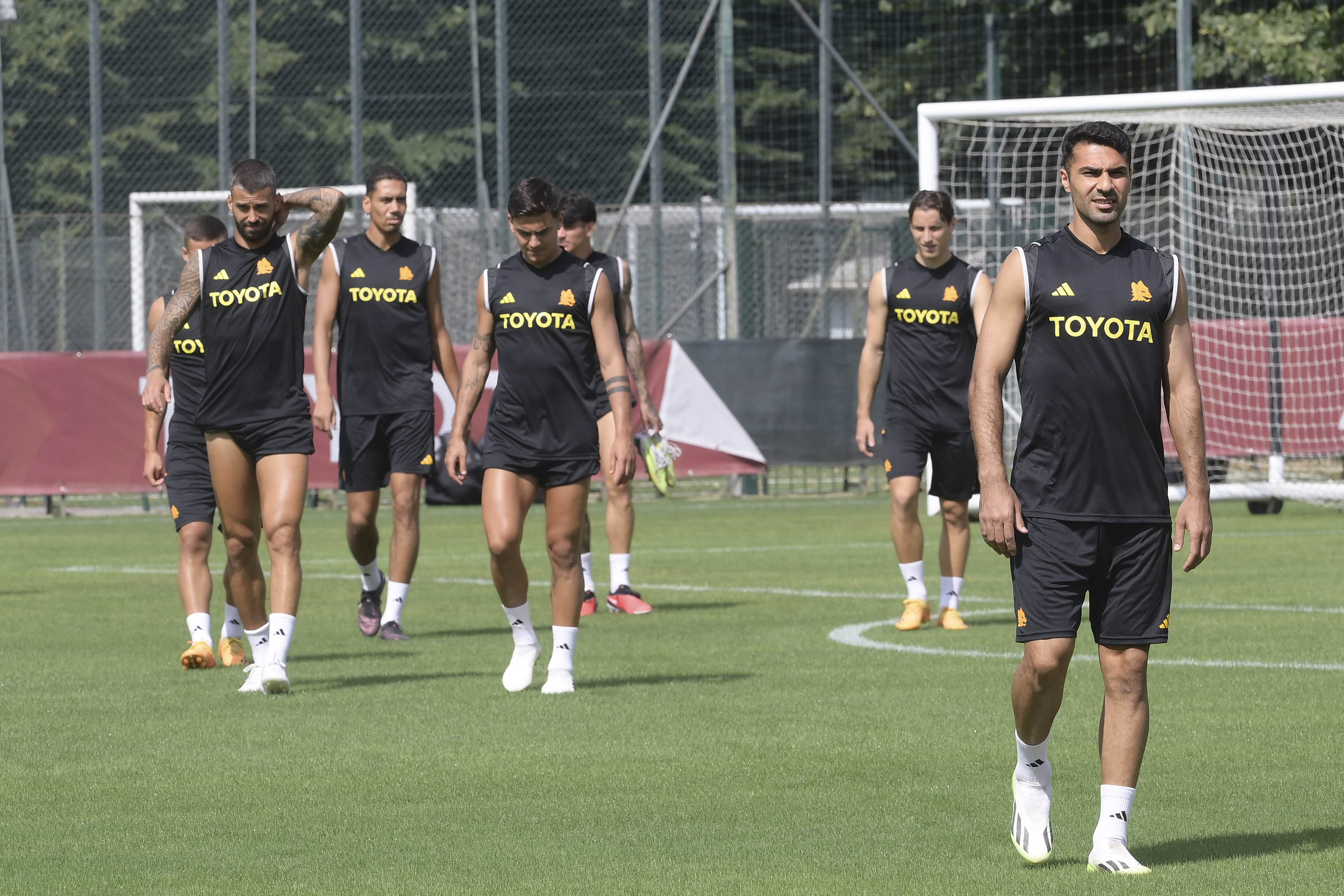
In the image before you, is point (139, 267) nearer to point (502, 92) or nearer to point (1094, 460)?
point (502, 92)

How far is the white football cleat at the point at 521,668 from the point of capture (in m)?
9.16

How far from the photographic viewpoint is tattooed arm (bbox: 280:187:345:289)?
9172 mm

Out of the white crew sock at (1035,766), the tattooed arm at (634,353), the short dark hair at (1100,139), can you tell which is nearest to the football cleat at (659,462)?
the tattooed arm at (634,353)

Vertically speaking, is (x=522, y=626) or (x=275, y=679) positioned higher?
(x=522, y=626)

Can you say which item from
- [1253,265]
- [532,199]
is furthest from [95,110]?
[532,199]

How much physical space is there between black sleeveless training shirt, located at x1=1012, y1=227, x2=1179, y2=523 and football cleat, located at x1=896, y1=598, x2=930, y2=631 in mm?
5749

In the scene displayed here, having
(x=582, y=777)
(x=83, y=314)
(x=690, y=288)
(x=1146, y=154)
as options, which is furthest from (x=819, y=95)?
(x=582, y=777)

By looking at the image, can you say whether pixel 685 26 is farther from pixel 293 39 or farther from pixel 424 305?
pixel 424 305

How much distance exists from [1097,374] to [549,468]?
3.88 m

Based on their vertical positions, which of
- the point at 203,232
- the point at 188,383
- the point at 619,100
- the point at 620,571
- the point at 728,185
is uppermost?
the point at 619,100

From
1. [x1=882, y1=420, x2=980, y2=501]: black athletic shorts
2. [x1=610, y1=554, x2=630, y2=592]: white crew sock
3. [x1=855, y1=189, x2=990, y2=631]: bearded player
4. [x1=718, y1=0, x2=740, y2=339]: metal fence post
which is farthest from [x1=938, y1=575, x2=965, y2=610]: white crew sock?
[x1=718, y1=0, x2=740, y2=339]: metal fence post

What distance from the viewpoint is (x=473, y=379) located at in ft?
30.3

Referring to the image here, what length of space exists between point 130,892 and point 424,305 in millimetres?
6414

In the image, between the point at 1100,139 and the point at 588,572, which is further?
the point at 588,572
